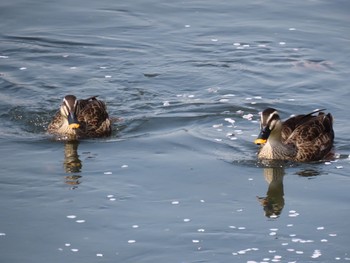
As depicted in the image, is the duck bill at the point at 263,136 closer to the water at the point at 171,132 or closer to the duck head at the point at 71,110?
the water at the point at 171,132

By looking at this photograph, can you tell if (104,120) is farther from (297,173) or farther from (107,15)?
(107,15)

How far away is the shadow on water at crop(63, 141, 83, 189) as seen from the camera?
1475 centimetres

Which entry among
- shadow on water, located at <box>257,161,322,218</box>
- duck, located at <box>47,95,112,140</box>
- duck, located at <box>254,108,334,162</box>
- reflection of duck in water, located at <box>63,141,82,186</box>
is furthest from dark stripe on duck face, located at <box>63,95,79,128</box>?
shadow on water, located at <box>257,161,322,218</box>

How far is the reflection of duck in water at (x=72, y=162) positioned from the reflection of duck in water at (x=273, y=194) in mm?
2668

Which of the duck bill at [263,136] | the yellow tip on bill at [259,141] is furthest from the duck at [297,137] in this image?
the yellow tip on bill at [259,141]

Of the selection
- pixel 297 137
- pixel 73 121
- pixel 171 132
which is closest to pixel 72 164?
pixel 73 121

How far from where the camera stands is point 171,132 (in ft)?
55.6

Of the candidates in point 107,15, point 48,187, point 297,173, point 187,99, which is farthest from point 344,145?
point 107,15

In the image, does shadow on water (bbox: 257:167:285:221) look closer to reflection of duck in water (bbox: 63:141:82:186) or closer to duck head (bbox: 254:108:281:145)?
duck head (bbox: 254:108:281:145)

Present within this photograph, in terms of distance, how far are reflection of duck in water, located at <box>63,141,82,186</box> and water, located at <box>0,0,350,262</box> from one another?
3 centimetres

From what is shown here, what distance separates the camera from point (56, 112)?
18125mm

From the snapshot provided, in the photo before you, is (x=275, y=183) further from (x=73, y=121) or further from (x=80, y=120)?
(x=80, y=120)

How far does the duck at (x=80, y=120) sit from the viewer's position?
55.1ft

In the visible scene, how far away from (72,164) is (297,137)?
3.64m
